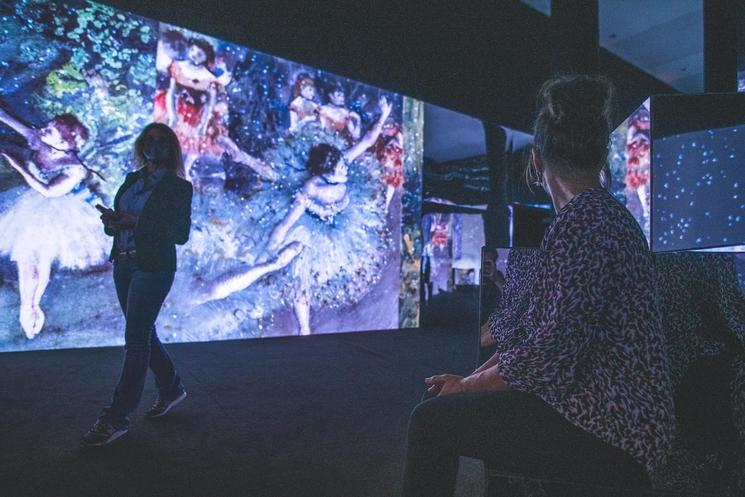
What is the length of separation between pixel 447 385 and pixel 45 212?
4355 mm

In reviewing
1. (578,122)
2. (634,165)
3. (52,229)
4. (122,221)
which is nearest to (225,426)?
(122,221)

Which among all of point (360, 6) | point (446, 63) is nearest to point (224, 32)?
point (360, 6)

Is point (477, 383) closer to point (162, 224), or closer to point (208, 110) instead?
point (162, 224)

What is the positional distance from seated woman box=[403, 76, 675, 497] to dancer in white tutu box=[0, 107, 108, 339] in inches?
170

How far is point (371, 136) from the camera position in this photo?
20.7ft

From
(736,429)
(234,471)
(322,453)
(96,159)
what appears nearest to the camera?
(736,429)

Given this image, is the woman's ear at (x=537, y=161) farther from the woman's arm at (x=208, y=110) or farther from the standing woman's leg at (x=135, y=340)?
the woman's arm at (x=208, y=110)

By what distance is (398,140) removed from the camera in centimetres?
659

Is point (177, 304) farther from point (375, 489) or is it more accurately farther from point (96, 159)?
point (375, 489)

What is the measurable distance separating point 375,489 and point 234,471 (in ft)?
1.86

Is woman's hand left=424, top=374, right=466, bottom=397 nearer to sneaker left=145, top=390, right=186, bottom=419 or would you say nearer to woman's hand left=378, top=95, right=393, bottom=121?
sneaker left=145, top=390, right=186, bottom=419

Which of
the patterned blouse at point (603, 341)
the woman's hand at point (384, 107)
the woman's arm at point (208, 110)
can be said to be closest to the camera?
the patterned blouse at point (603, 341)

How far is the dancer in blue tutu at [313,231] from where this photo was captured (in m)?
5.22

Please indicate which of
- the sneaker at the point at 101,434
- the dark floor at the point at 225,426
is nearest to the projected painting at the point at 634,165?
the dark floor at the point at 225,426
